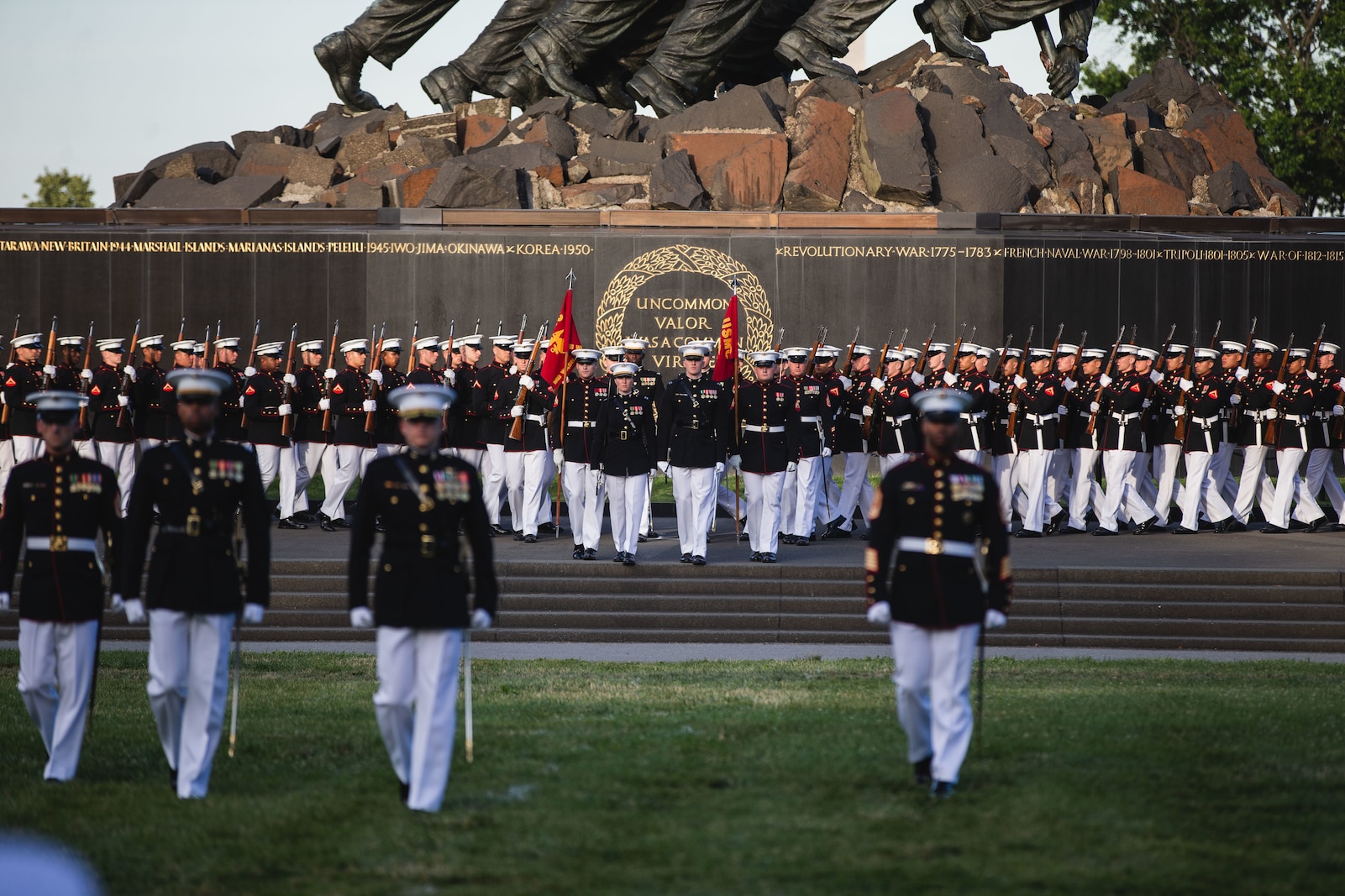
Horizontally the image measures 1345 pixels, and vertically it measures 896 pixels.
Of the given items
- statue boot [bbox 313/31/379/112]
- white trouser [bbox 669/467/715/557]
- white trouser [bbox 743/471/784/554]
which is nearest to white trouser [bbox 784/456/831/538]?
white trouser [bbox 743/471/784/554]

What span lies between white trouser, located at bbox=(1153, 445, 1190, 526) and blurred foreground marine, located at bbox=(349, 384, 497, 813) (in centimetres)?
1127

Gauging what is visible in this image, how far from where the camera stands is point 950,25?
24750 millimetres

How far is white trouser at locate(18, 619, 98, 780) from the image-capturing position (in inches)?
271

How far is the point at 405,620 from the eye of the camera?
6207mm

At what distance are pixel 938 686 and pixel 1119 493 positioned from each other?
32.4 feet

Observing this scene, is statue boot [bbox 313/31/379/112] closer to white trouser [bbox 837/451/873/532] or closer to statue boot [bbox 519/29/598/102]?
statue boot [bbox 519/29/598/102]

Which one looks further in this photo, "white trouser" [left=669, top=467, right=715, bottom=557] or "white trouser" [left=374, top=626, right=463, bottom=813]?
"white trouser" [left=669, top=467, right=715, bottom=557]

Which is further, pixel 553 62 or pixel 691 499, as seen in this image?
pixel 553 62

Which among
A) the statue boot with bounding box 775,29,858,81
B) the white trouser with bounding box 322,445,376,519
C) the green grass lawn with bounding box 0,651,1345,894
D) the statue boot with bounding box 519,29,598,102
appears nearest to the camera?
the green grass lawn with bounding box 0,651,1345,894

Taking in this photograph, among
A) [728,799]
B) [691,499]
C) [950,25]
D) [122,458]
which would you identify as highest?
[950,25]

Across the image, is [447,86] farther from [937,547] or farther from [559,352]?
[937,547]

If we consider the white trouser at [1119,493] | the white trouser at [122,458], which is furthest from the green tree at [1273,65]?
the white trouser at [122,458]

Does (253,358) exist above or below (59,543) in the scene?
above

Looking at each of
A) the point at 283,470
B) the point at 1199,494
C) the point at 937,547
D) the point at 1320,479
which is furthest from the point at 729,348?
the point at 937,547
